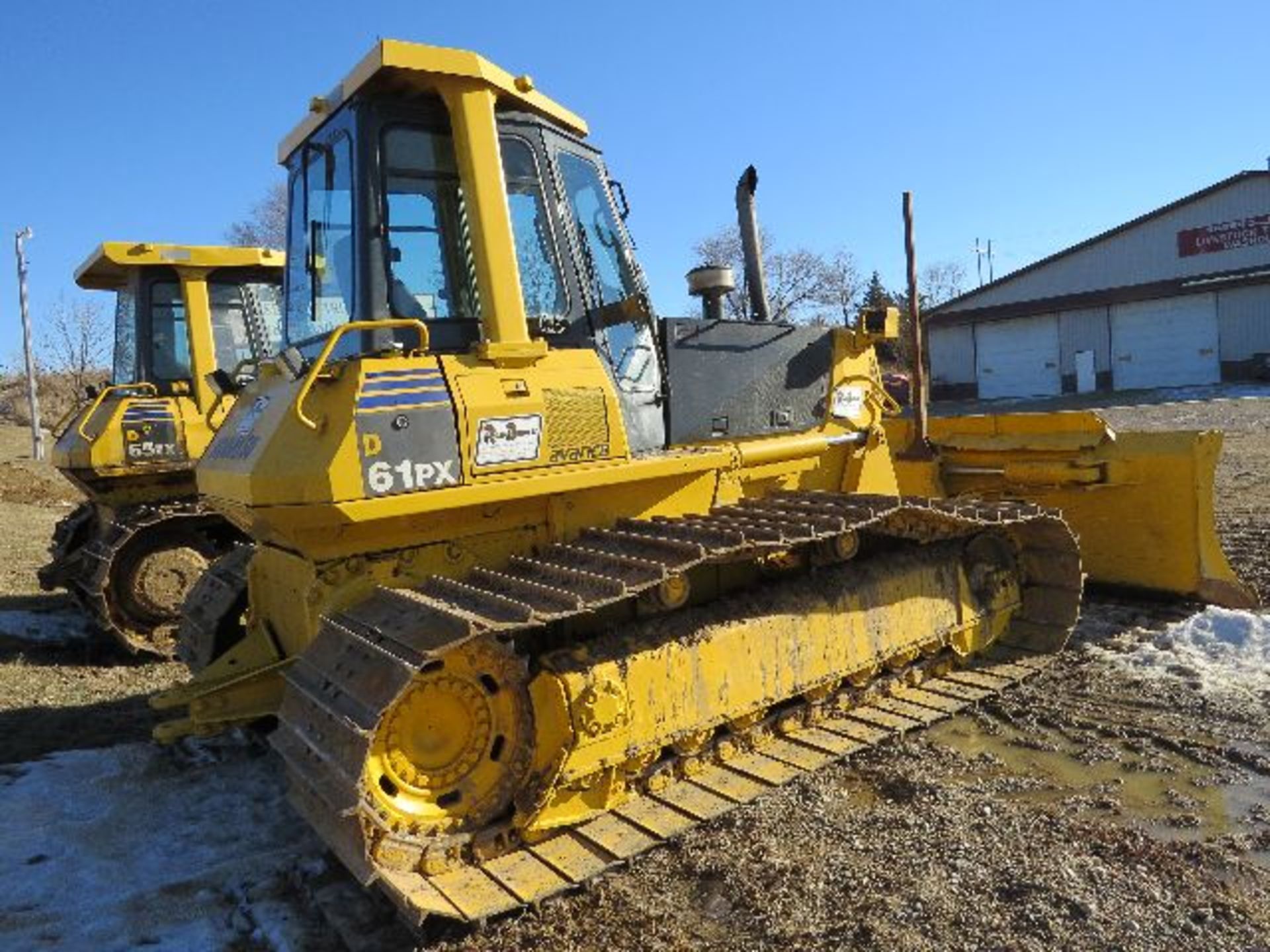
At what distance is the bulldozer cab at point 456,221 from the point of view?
398 centimetres

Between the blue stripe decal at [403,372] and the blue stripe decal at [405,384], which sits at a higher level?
the blue stripe decal at [403,372]

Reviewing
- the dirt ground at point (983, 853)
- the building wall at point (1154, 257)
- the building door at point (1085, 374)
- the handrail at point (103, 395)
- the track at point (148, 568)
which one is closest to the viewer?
the dirt ground at point (983, 853)

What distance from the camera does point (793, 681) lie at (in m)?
4.60

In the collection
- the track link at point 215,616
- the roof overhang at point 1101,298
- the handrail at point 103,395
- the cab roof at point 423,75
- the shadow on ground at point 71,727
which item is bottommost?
the shadow on ground at point 71,727

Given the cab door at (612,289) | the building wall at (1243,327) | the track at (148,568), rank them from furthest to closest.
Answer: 1. the building wall at (1243,327)
2. the track at (148,568)
3. the cab door at (612,289)

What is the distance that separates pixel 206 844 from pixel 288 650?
91cm

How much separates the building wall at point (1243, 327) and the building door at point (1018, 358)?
5058mm

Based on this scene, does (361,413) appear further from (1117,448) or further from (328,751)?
(1117,448)

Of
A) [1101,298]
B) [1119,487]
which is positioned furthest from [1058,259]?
[1119,487]

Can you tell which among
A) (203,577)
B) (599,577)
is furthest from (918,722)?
(203,577)

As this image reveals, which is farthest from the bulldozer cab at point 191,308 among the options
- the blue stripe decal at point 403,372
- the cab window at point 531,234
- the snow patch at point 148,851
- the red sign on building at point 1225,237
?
the red sign on building at point 1225,237

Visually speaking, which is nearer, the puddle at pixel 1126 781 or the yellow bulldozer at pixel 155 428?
the puddle at pixel 1126 781

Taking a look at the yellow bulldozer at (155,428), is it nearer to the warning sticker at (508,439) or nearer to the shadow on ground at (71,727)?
the shadow on ground at (71,727)

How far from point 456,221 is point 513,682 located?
75.5 inches
